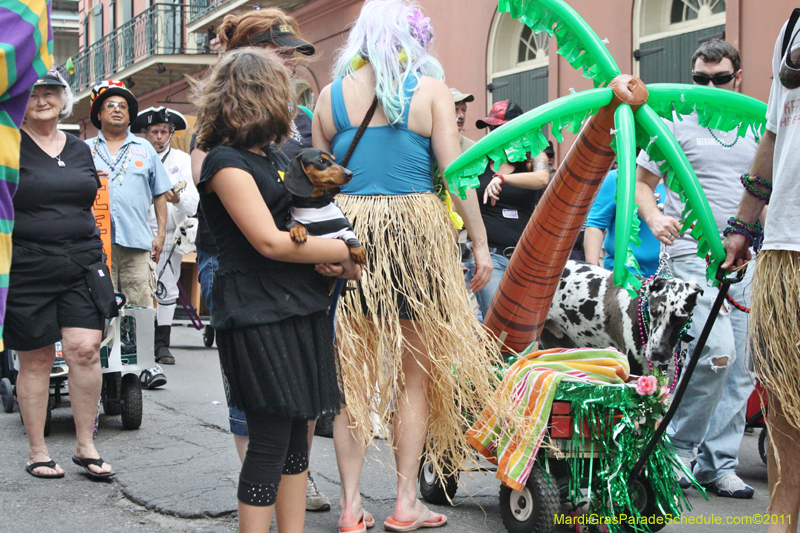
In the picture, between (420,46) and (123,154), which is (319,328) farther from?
(123,154)

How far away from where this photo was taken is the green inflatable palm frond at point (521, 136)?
2.64 metres

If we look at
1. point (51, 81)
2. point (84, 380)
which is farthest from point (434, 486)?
point (51, 81)

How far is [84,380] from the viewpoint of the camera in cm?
391

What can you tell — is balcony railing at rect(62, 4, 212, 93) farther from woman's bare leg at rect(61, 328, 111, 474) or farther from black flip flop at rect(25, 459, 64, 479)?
black flip flop at rect(25, 459, 64, 479)

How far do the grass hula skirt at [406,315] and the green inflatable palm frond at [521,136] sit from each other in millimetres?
439

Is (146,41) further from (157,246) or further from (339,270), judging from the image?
(339,270)

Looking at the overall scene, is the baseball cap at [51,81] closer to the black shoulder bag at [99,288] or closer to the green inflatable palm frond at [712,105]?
the black shoulder bag at [99,288]

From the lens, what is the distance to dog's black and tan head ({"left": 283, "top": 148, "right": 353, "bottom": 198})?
2416mm

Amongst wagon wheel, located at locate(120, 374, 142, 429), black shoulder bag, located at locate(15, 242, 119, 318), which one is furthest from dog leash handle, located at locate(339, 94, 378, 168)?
wagon wheel, located at locate(120, 374, 142, 429)

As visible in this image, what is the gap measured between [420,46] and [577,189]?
0.92 metres

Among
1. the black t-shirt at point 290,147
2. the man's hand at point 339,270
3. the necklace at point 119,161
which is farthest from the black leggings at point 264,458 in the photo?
the necklace at point 119,161

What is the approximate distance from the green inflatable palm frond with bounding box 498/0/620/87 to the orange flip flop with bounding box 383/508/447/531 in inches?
68.2

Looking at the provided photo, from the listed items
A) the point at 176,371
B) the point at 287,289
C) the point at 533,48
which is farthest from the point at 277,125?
the point at 533,48

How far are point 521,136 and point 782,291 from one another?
3.07 feet
